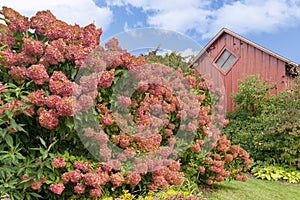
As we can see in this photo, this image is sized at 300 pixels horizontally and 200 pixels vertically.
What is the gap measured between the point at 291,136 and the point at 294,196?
7.77ft

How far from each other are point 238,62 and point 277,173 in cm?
562

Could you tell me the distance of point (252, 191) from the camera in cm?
573

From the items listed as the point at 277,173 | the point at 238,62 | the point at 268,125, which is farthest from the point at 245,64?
the point at 277,173

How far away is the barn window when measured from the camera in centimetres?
1277

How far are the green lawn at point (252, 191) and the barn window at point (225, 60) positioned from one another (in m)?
6.54

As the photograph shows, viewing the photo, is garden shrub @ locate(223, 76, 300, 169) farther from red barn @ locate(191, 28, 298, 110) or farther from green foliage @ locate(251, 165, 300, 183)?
red barn @ locate(191, 28, 298, 110)

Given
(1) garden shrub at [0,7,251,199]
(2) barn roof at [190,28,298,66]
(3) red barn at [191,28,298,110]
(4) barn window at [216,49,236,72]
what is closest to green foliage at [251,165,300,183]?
(3) red barn at [191,28,298,110]

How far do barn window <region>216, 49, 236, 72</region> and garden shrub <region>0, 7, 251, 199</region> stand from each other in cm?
933

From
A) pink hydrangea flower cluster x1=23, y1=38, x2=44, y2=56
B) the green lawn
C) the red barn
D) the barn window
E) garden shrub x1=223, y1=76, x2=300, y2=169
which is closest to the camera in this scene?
pink hydrangea flower cluster x1=23, y1=38, x2=44, y2=56

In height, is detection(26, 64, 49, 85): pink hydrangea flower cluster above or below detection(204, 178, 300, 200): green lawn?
above

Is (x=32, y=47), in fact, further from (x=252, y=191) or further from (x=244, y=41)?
(x=244, y=41)

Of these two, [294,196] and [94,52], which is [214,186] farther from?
[94,52]

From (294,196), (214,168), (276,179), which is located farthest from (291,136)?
(214,168)

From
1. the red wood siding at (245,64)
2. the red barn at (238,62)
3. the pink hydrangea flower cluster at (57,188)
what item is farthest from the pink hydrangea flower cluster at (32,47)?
the red wood siding at (245,64)
